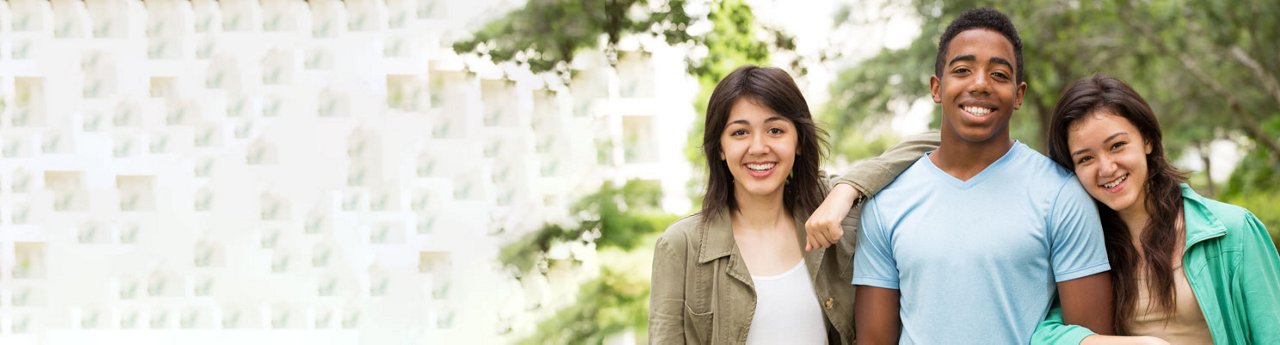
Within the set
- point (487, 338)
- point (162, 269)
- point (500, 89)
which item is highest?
point (500, 89)

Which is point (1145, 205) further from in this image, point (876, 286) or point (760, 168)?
point (760, 168)

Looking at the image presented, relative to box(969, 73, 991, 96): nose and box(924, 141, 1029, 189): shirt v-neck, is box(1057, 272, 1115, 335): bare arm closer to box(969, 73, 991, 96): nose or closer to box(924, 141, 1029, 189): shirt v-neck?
box(924, 141, 1029, 189): shirt v-neck

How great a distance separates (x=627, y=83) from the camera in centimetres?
780

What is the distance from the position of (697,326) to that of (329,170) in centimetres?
513

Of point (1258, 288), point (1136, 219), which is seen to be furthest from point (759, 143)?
point (1258, 288)

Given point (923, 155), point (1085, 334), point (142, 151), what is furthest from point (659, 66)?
point (1085, 334)

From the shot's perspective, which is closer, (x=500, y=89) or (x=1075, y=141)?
(x=1075, y=141)

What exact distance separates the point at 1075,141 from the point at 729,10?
4.79 metres

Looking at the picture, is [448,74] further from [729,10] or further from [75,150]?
[75,150]

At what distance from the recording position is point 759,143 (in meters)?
2.70

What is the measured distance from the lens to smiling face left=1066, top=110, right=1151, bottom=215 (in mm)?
2582

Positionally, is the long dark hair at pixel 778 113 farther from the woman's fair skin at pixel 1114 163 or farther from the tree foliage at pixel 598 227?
the tree foliage at pixel 598 227

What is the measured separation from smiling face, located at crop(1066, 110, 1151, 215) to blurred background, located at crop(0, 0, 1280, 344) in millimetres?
4526

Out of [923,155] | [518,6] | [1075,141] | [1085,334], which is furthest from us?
[518,6]
